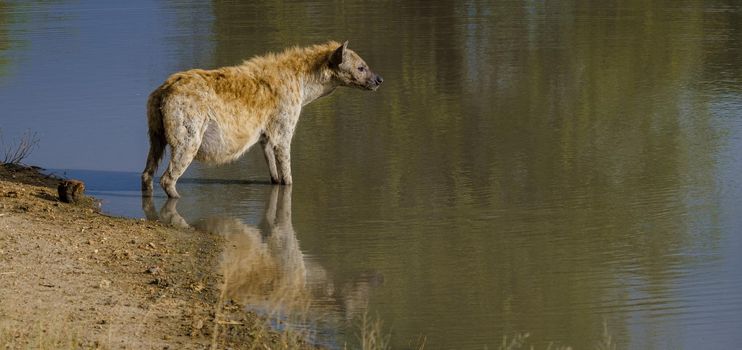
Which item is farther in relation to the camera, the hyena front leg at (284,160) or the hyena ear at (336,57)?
the hyena ear at (336,57)

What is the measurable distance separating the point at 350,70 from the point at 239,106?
1.39 metres

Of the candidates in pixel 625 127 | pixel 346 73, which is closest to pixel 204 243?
pixel 346 73

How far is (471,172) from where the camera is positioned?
11398mm

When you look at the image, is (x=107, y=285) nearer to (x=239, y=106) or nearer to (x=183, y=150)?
(x=183, y=150)

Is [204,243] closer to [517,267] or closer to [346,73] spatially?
[517,267]

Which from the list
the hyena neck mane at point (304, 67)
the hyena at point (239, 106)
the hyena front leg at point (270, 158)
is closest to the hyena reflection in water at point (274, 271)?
the hyena at point (239, 106)

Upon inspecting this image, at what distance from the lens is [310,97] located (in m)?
11.9

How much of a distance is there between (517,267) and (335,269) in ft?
3.86

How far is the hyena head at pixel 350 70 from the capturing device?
11.9 metres

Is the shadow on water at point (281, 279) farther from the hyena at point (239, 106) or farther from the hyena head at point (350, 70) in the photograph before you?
the hyena head at point (350, 70)

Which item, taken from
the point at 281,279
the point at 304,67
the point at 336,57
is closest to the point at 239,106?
the point at 304,67

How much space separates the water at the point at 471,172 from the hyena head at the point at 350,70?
627 mm

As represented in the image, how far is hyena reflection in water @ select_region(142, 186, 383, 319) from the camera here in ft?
26.3

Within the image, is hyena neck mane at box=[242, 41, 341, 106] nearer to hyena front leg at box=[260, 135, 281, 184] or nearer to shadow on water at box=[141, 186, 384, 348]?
hyena front leg at box=[260, 135, 281, 184]
